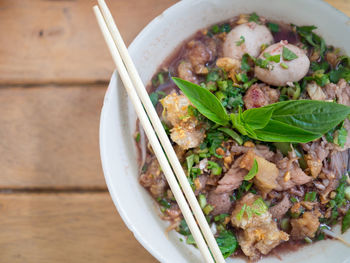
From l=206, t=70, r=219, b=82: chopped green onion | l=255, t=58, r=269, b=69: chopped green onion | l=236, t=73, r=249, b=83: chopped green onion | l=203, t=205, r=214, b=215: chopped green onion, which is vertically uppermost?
l=255, t=58, r=269, b=69: chopped green onion

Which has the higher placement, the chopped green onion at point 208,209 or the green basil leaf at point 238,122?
the green basil leaf at point 238,122

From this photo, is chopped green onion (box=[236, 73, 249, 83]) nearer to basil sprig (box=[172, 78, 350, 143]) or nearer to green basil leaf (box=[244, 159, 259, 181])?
basil sprig (box=[172, 78, 350, 143])

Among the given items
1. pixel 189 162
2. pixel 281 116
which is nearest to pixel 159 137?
pixel 189 162

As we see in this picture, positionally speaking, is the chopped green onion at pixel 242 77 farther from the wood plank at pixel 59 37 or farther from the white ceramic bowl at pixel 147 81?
the wood plank at pixel 59 37

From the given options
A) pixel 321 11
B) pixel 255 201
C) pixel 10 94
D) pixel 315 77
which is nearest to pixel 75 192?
pixel 10 94

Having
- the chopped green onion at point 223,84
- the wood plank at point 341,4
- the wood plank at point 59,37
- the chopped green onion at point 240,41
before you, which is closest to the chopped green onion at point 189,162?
the chopped green onion at point 223,84

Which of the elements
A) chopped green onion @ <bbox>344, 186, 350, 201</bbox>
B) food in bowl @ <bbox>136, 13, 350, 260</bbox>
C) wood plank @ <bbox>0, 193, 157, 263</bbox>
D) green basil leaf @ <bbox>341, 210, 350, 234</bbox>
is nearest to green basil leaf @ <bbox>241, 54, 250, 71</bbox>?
food in bowl @ <bbox>136, 13, 350, 260</bbox>
